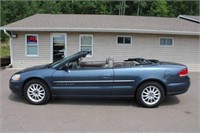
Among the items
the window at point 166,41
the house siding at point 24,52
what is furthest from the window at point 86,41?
the window at point 166,41

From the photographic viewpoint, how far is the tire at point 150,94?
5523 mm

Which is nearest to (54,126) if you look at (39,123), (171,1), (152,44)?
(39,123)

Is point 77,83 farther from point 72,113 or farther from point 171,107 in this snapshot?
point 171,107

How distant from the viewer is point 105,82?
5.51 m

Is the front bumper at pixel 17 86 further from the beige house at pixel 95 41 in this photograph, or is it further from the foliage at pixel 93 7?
the foliage at pixel 93 7

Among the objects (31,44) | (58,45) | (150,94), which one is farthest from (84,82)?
(31,44)

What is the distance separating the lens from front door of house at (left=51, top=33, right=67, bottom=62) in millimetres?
12272

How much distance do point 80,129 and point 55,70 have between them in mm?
2009

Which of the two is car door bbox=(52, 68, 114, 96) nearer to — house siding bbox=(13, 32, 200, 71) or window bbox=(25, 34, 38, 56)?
house siding bbox=(13, 32, 200, 71)

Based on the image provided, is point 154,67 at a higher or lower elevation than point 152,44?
lower

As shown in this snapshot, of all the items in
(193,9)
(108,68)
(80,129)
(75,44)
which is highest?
(193,9)

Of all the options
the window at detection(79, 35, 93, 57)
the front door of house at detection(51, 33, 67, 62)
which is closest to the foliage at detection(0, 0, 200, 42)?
the front door of house at detection(51, 33, 67, 62)

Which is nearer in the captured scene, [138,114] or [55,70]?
[138,114]

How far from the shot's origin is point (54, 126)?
13.9 feet
